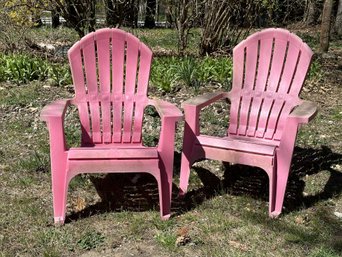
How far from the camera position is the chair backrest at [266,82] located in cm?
426

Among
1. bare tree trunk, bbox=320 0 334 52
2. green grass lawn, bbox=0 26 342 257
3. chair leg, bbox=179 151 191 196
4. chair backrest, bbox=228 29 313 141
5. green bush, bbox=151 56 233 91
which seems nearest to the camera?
green grass lawn, bbox=0 26 342 257

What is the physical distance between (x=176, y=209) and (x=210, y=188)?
0.49 metres

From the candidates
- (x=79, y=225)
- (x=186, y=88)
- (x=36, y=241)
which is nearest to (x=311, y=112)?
(x=79, y=225)

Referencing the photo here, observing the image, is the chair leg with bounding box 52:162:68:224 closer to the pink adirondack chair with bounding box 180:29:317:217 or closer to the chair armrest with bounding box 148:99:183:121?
the chair armrest with bounding box 148:99:183:121

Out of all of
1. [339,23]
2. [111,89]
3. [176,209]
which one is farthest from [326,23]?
[176,209]

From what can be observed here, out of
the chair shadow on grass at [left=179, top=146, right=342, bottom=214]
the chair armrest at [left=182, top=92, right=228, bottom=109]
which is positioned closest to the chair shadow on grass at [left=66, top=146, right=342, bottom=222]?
the chair shadow on grass at [left=179, top=146, right=342, bottom=214]

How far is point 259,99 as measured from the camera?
4.43 meters

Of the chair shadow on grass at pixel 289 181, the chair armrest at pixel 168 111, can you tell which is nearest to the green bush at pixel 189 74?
the chair shadow on grass at pixel 289 181

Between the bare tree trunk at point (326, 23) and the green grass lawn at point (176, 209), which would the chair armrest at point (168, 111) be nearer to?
the green grass lawn at point (176, 209)

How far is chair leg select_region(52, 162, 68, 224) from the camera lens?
351 centimetres

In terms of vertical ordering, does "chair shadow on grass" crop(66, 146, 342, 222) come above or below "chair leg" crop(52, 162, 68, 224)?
below

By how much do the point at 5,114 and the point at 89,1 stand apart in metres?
2.94

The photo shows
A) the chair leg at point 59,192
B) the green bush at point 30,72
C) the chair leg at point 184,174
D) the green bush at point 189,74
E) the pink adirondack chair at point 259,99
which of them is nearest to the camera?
the chair leg at point 59,192

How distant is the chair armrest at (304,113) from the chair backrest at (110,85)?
1.15 meters
